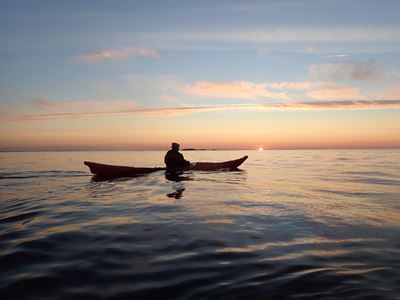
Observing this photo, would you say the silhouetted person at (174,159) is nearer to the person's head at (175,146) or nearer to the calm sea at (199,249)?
the person's head at (175,146)

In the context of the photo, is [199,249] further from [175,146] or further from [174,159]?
[174,159]

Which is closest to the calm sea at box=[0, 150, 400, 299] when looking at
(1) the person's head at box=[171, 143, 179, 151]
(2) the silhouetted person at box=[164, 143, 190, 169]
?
(1) the person's head at box=[171, 143, 179, 151]

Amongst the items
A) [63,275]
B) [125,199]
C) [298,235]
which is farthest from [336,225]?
[125,199]

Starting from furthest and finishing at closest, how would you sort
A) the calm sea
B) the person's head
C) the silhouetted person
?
the silhouetted person
the person's head
the calm sea

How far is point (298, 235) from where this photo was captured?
25.5 ft

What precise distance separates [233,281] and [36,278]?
311 centimetres

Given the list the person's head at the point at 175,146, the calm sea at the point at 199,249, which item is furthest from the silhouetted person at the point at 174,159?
the calm sea at the point at 199,249

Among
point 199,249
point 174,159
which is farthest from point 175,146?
point 199,249

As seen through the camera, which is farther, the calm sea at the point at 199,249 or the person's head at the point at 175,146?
the person's head at the point at 175,146

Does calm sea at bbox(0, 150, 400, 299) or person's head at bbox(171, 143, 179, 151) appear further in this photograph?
person's head at bbox(171, 143, 179, 151)

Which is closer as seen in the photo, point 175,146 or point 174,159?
point 175,146

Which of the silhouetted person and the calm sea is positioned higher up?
the silhouetted person

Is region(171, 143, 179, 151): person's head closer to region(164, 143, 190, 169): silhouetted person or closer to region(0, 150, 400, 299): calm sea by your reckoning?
region(164, 143, 190, 169): silhouetted person

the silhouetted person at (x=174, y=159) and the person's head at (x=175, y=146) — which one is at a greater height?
the person's head at (x=175, y=146)
